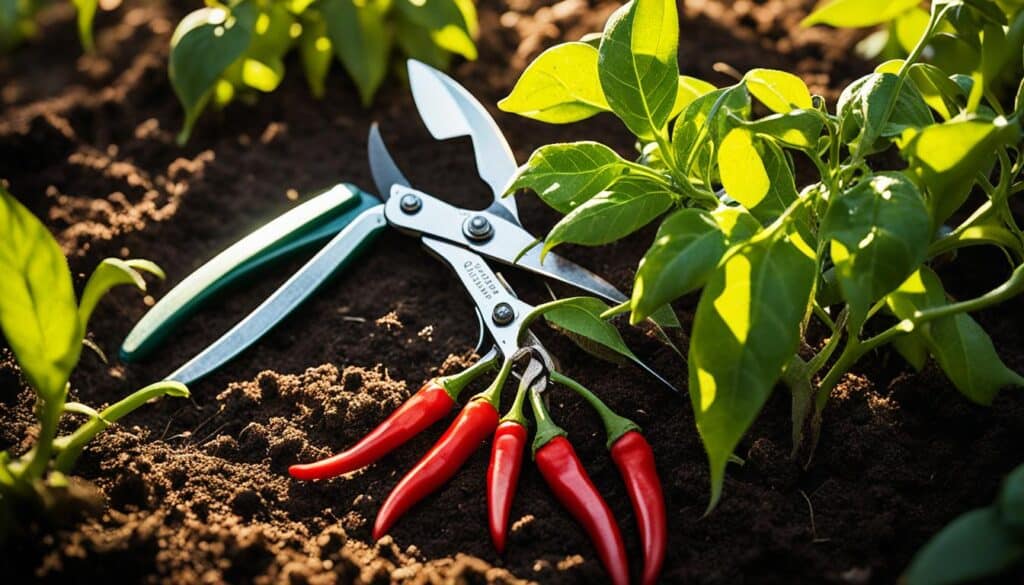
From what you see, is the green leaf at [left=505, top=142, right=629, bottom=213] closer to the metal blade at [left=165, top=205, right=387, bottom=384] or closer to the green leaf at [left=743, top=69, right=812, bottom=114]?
the green leaf at [left=743, top=69, right=812, bottom=114]

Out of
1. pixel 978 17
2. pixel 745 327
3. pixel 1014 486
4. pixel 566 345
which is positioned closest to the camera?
pixel 1014 486

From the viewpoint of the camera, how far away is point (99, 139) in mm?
2672

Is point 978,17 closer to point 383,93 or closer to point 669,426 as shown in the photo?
point 669,426

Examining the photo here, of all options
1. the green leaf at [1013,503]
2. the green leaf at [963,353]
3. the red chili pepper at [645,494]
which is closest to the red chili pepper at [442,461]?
the red chili pepper at [645,494]

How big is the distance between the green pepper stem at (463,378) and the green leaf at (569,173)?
308 mm

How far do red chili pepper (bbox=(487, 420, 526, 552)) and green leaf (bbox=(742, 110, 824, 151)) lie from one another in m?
0.62

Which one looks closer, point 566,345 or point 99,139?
point 566,345

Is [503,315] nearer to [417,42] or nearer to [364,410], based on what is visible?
[364,410]

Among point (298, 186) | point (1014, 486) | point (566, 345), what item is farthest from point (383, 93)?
point (1014, 486)

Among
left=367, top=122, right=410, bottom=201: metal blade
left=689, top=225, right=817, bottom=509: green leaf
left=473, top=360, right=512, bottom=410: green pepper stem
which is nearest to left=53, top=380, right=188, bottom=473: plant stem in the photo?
left=473, top=360, right=512, bottom=410: green pepper stem

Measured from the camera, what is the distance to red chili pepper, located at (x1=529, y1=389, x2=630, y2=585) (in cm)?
157

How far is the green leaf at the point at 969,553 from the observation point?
4.09 ft

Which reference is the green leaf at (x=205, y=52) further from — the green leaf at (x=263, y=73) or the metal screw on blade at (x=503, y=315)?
the metal screw on blade at (x=503, y=315)

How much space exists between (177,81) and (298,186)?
365mm
